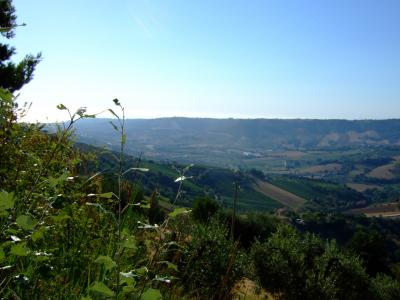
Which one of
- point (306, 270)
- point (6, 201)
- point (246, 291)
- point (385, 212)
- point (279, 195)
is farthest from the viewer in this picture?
point (279, 195)

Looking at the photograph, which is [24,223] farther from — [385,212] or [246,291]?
[385,212]

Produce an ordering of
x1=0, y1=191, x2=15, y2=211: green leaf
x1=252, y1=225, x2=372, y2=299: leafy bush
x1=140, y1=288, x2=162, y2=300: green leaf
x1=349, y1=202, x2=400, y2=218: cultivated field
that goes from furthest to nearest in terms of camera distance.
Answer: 1. x1=349, y1=202, x2=400, y2=218: cultivated field
2. x1=252, y1=225, x2=372, y2=299: leafy bush
3. x1=140, y1=288, x2=162, y2=300: green leaf
4. x1=0, y1=191, x2=15, y2=211: green leaf

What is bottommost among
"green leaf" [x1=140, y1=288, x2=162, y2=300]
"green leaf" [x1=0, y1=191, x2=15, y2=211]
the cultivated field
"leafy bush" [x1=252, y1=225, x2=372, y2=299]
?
the cultivated field

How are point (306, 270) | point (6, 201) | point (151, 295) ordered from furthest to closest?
point (306, 270) < point (151, 295) < point (6, 201)

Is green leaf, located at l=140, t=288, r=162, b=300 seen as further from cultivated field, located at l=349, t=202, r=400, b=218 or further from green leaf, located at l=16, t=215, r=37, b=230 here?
cultivated field, located at l=349, t=202, r=400, b=218

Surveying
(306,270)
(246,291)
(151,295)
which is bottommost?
(306,270)

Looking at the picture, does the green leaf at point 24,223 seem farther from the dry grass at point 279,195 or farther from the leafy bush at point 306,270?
the dry grass at point 279,195

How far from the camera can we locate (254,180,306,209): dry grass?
159250 millimetres

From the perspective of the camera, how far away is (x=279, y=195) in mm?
172375

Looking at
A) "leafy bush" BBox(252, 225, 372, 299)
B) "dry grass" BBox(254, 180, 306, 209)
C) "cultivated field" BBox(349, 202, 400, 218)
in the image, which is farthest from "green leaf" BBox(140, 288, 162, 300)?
"dry grass" BBox(254, 180, 306, 209)

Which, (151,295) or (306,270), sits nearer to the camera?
(151,295)

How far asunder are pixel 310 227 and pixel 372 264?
1784 inches

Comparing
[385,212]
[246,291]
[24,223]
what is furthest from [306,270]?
[385,212]

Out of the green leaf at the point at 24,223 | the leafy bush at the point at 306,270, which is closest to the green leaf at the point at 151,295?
the green leaf at the point at 24,223
